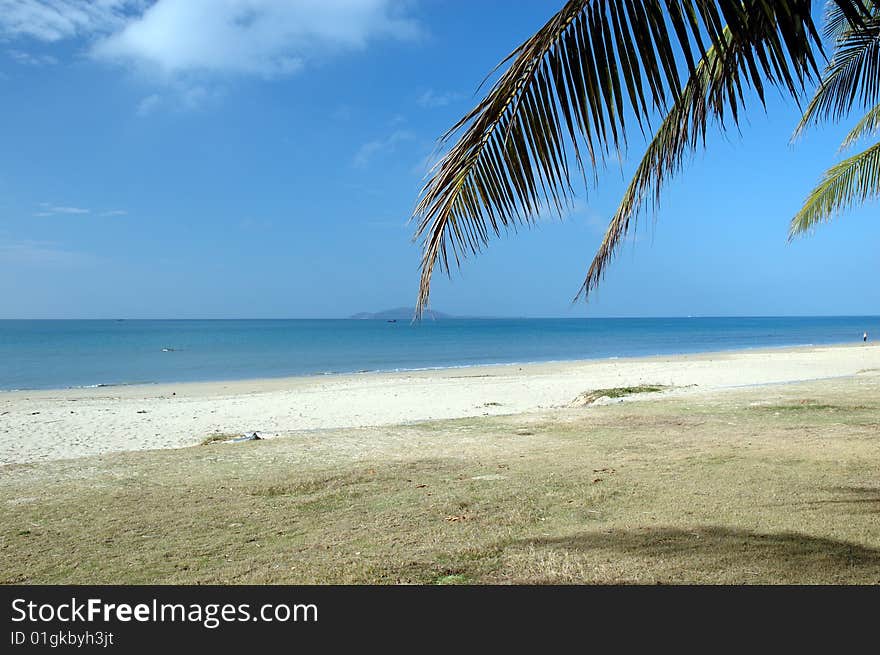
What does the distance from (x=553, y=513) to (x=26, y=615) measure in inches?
113

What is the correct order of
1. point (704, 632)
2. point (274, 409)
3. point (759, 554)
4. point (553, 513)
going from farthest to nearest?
point (274, 409) < point (553, 513) < point (759, 554) < point (704, 632)

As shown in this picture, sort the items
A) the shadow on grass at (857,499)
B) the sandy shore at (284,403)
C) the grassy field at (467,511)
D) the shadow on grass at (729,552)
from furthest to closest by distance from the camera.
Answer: the sandy shore at (284,403) < the shadow on grass at (857,499) < the grassy field at (467,511) < the shadow on grass at (729,552)

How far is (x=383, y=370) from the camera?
31250 mm

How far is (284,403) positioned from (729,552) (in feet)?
48.1

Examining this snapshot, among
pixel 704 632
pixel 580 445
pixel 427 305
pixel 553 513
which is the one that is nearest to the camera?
pixel 704 632

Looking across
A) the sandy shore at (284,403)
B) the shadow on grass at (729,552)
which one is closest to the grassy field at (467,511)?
the shadow on grass at (729,552)

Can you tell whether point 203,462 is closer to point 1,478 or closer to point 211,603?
point 1,478

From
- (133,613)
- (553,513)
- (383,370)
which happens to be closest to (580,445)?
(553,513)

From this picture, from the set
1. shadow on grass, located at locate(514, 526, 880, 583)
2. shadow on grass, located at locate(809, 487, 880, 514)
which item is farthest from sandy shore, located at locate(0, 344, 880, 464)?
shadow on grass, located at locate(809, 487, 880, 514)

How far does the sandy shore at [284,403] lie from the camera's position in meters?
11.8

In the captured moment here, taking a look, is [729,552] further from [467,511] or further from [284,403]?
[284,403]

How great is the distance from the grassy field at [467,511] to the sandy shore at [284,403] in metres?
3.69

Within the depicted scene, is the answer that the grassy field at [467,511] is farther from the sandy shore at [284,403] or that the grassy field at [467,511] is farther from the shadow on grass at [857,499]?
the sandy shore at [284,403]

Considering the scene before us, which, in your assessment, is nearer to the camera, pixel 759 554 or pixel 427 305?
pixel 427 305
